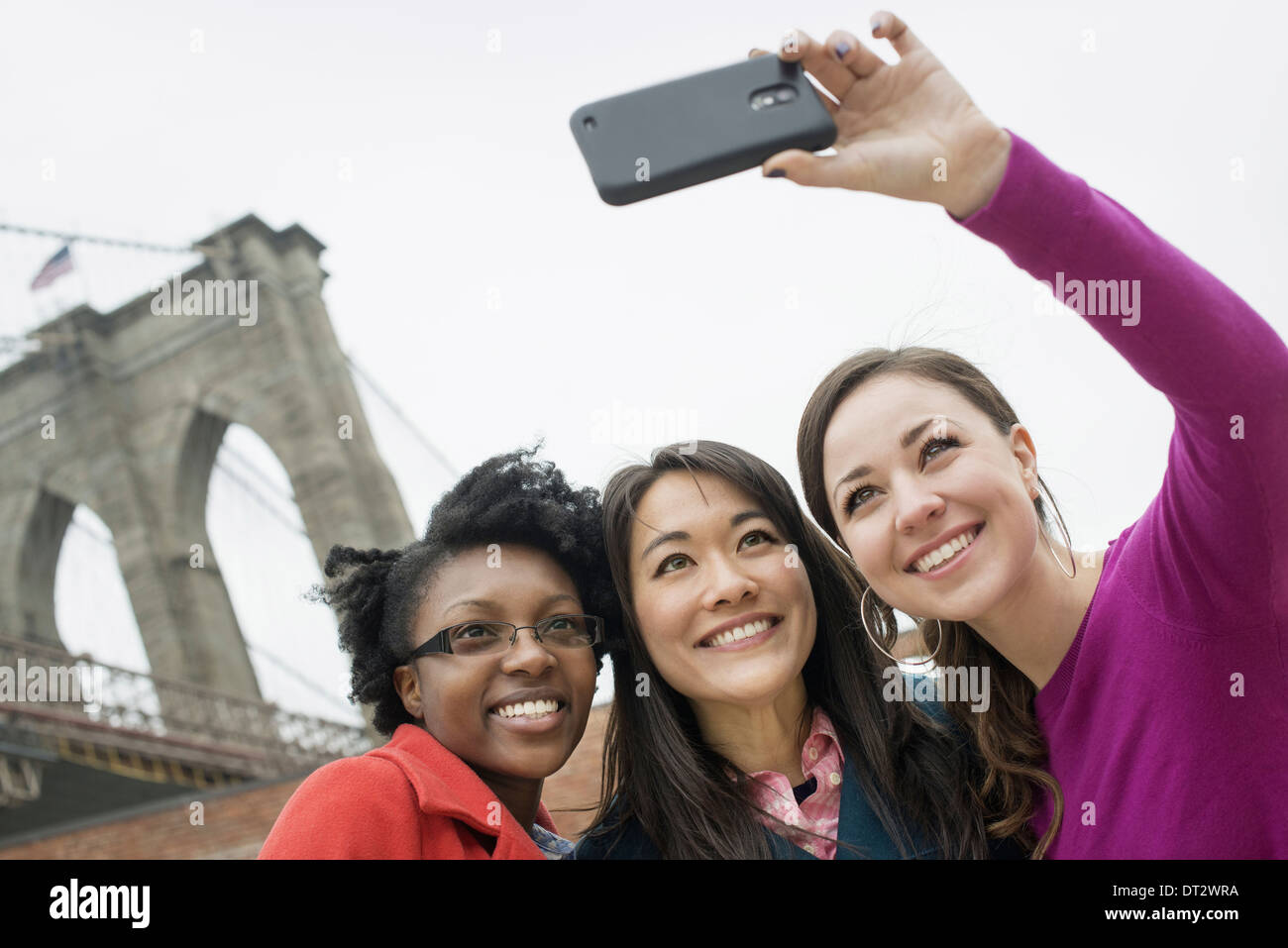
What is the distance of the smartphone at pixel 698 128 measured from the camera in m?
1.41

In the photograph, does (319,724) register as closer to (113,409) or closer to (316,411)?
(316,411)

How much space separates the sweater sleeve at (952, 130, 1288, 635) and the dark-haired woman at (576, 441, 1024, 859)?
2.57ft

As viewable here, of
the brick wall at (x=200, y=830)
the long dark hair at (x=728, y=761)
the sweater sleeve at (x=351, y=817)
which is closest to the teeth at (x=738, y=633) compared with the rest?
the long dark hair at (x=728, y=761)

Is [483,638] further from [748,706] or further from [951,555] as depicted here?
[951,555]

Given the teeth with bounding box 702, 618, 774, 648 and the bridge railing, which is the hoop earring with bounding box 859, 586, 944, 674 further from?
the bridge railing

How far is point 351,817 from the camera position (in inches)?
72.2

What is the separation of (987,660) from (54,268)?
20.0 meters

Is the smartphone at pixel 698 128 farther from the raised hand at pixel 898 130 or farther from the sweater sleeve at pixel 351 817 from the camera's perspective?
the sweater sleeve at pixel 351 817

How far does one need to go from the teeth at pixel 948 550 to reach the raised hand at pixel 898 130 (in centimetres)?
Result: 64

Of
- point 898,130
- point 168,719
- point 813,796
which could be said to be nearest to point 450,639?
point 813,796

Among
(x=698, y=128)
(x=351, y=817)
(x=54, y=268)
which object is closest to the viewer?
(x=698, y=128)

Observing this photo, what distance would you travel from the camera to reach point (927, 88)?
1489 mm
